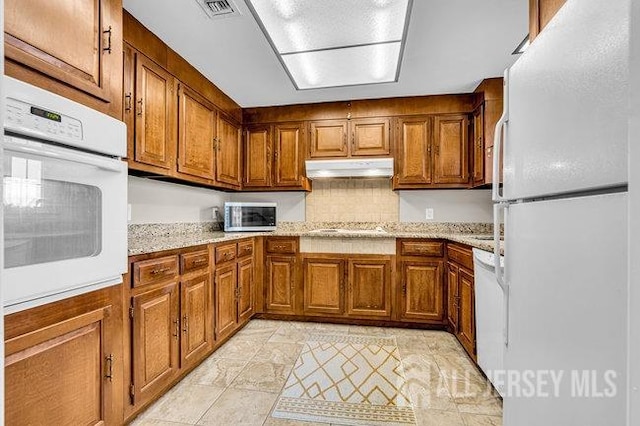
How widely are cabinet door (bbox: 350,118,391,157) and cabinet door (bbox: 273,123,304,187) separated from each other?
1.93 ft

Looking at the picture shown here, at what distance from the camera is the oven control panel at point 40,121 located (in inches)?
35.1

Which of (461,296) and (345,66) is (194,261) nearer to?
(345,66)

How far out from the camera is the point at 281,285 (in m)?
3.06

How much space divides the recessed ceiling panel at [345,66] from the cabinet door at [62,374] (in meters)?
1.90

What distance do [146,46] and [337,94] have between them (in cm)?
170

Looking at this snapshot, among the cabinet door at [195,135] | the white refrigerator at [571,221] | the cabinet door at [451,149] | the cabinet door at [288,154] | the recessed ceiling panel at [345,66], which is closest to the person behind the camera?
the white refrigerator at [571,221]

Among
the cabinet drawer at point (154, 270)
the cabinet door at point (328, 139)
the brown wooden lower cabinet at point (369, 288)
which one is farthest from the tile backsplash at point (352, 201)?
the cabinet drawer at point (154, 270)

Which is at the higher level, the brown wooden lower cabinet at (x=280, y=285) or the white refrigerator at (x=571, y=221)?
the white refrigerator at (x=571, y=221)

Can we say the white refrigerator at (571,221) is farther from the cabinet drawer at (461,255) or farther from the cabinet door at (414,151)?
the cabinet door at (414,151)

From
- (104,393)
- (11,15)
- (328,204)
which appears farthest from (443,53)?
(104,393)

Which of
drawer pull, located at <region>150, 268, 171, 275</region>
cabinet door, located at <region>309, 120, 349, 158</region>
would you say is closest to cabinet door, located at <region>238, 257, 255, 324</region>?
drawer pull, located at <region>150, 268, 171, 275</region>

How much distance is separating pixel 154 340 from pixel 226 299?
2.70 feet

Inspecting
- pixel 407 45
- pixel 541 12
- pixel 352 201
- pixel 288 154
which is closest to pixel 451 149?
pixel 352 201

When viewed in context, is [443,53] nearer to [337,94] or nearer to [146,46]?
[337,94]
